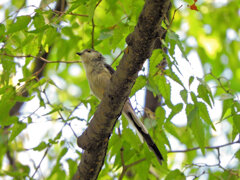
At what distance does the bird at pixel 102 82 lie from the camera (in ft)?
11.3

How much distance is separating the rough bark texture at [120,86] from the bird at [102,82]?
1.88ft

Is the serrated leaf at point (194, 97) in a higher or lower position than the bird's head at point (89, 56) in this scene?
lower

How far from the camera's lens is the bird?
11.3ft

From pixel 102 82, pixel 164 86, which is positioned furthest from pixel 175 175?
pixel 102 82

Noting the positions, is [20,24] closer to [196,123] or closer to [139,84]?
[139,84]

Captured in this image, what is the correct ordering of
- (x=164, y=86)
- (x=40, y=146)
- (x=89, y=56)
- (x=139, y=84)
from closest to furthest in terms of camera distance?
(x=139, y=84) → (x=164, y=86) → (x=40, y=146) → (x=89, y=56)

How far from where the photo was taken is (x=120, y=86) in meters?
2.59

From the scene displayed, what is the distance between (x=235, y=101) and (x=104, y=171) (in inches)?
66.9

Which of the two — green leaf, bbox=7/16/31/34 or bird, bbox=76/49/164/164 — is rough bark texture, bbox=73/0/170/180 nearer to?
bird, bbox=76/49/164/164

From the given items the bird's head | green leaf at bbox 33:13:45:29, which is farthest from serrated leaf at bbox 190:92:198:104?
the bird's head

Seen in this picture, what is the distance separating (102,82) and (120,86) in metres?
1.53

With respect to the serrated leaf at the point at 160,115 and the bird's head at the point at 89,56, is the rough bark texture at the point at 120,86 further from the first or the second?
the bird's head at the point at 89,56

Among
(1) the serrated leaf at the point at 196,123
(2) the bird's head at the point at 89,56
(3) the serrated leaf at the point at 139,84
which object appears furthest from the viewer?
(2) the bird's head at the point at 89,56

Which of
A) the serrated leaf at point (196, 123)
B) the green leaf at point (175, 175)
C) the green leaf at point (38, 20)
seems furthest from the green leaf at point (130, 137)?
the green leaf at point (38, 20)
